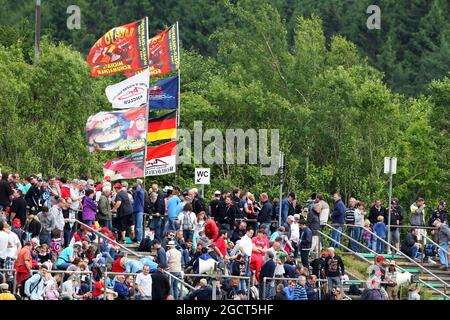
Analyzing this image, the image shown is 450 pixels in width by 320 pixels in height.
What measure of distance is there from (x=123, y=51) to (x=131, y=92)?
1275mm

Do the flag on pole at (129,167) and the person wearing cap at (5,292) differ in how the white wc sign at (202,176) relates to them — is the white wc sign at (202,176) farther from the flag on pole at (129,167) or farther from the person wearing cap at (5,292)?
the person wearing cap at (5,292)

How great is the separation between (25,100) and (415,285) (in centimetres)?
2991

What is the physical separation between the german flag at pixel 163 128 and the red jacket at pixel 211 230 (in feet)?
18.4

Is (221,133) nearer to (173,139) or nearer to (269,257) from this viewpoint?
(173,139)

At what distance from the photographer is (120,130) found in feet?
136

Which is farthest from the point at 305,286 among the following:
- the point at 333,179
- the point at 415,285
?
the point at 333,179

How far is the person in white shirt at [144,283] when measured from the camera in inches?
1238

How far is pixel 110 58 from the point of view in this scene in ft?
141

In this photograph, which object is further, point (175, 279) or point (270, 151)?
point (270, 151)

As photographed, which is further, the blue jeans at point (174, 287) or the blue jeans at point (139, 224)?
the blue jeans at point (139, 224)

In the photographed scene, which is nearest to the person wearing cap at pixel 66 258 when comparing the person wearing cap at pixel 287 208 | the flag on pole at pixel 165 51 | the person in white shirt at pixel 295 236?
the person in white shirt at pixel 295 236

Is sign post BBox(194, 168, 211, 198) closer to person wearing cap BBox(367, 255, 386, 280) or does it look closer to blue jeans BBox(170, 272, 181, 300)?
person wearing cap BBox(367, 255, 386, 280)

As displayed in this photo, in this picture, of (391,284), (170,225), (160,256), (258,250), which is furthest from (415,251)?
(160,256)

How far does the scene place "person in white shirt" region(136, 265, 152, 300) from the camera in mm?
31438
